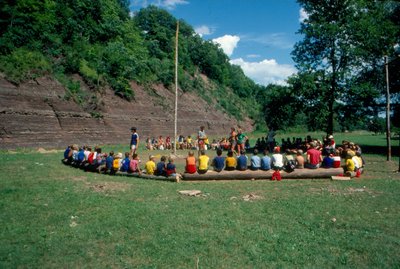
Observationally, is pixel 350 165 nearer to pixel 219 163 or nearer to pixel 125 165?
pixel 219 163

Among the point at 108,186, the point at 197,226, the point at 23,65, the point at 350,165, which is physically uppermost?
the point at 23,65

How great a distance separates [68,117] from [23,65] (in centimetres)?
570

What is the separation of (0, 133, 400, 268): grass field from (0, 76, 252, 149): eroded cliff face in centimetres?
1475

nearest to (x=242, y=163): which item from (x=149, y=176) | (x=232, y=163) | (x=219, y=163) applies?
(x=232, y=163)

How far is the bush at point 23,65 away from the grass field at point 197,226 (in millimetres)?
17800

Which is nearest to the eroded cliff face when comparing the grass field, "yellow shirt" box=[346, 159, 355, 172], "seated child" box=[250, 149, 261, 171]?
the grass field

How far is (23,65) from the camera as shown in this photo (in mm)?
28109

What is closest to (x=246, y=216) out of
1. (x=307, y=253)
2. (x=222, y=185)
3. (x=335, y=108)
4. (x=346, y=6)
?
(x=307, y=253)

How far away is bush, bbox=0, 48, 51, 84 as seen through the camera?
87.4 ft

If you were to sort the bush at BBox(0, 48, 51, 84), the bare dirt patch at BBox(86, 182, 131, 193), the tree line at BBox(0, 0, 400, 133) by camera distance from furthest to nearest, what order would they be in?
the tree line at BBox(0, 0, 400, 133) < the bush at BBox(0, 48, 51, 84) < the bare dirt patch at BBox(86, 182, 131, 193)

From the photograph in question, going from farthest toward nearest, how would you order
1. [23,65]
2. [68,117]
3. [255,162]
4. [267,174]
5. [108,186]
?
[68,117] < [23,65] < [255,162] < [267,174] < [108,186]

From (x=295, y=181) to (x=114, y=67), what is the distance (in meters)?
31.3

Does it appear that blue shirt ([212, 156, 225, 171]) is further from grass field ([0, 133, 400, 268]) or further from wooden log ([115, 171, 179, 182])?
grass field ([0, 133, 400, 268])

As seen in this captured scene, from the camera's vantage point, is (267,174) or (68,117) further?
(68,117)
